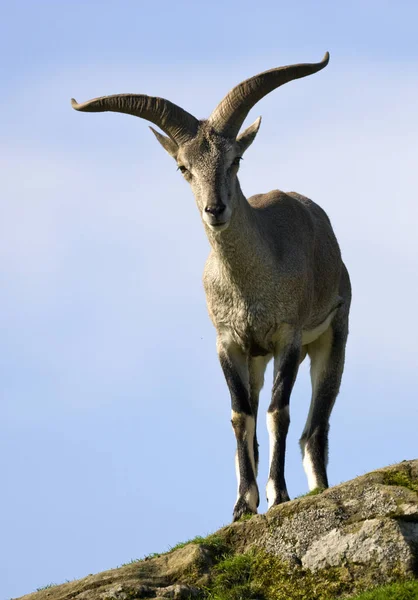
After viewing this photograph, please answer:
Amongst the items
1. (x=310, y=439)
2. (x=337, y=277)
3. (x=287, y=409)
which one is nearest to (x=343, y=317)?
(x=337, y=277)

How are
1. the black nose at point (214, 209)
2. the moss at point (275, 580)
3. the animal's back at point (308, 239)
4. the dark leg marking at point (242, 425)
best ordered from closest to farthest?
the moss at point (275, 580) < the black nose at point (214, 209) < the dark leg marking at point (242, 425) < the animal's back at point (308, 239)

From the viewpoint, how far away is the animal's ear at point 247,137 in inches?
618

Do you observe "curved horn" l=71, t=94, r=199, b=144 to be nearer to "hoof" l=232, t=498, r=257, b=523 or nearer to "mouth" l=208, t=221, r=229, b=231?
"mouth" l=208, t=221, r=229, b=231

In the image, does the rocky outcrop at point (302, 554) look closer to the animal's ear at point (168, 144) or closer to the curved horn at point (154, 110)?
the animal's ear at point (168, 144)

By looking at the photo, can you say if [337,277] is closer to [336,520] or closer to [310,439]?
[310,439]

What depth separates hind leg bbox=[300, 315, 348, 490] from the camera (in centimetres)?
1708

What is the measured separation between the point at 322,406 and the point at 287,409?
2499 mm

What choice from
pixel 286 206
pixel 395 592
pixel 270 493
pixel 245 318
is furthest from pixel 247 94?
pixel 395 592

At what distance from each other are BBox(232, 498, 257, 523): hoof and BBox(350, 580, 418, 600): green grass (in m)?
2.72

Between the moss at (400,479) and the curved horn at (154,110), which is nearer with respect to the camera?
the moss at (400,479)

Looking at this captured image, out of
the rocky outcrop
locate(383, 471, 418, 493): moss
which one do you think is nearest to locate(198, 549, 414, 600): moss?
the rocky outcrop

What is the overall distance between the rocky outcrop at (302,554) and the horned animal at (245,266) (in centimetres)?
144

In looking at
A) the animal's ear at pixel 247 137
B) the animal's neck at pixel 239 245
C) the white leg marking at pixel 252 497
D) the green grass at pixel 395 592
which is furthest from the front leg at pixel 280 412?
the green grass at pixel 395 592

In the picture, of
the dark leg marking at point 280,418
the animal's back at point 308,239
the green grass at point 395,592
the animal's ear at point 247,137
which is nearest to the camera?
the green grass at point 395,592
